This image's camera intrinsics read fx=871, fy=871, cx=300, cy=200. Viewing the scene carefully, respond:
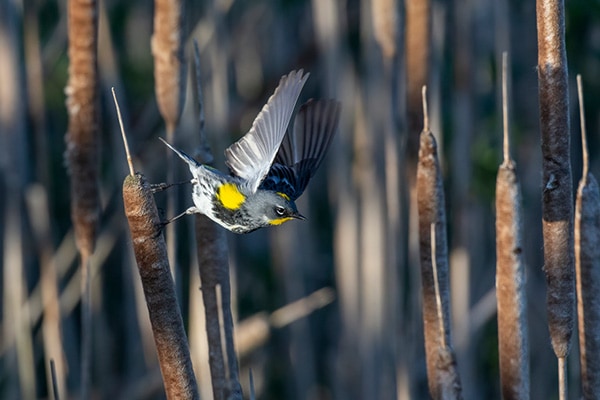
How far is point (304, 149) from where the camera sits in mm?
2506

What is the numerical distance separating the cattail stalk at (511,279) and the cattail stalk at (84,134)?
104 cm

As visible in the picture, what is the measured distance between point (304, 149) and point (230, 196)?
0.35m

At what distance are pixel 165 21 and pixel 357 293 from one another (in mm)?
1545

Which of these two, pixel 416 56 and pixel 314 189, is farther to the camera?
pixel 314 189

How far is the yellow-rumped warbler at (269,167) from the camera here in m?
2.09

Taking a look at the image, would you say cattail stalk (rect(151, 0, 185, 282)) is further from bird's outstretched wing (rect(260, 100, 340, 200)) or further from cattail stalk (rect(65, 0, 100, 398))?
bird's outstretched wing (rect(260, 100, 340, 200))

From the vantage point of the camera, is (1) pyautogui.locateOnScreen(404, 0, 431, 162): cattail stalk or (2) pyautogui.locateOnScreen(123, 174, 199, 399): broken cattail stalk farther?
(1) pyautogui.locateOnScreen(404, 0, 431, 162): cattail stalk

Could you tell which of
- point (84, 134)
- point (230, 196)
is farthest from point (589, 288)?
point (84, 134)

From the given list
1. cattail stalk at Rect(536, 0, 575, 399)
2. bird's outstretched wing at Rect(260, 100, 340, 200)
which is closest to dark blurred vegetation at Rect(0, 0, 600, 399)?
bird's outstretched wing at Rect(260, 100, 340, 200)

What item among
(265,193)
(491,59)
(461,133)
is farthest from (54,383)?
(491,59)

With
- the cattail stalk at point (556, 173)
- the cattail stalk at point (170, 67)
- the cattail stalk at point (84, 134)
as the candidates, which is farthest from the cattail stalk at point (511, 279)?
the cattail stalk at point (84, 134)

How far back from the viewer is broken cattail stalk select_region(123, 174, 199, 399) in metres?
1.57

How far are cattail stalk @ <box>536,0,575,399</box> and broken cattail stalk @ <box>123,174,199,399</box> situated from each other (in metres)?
0.76

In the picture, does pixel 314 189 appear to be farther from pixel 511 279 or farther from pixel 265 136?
pixel 511 279
